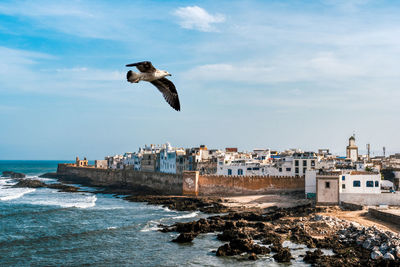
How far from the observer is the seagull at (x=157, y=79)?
7.50m

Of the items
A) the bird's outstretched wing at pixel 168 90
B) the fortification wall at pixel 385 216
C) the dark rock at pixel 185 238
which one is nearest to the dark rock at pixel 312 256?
the dark rock at pixel 185 238

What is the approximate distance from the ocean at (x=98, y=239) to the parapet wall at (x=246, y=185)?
9.32 m

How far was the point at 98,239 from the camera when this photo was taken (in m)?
29.9

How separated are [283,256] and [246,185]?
94.6ft

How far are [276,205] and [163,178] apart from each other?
2310 cm

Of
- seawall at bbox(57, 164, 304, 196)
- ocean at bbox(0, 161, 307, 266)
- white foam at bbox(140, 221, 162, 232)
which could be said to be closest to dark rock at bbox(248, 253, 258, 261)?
ocean at bbox(0, 161, 307, 266)

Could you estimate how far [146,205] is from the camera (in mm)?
47688

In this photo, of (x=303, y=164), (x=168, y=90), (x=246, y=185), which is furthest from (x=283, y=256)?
(x=303, y=164)

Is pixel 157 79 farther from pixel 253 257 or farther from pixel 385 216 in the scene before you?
pixel 385 216

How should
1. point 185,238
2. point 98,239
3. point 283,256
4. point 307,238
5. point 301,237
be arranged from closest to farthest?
1. point 283,256
2. point 307,238
3. point 301,237
4. point 185,238
5. point 98,239

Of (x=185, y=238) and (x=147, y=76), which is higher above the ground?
(x=147, y=76)

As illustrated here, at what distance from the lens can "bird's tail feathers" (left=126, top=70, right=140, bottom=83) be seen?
24.4 ft

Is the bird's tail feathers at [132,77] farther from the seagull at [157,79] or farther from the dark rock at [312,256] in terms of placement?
the dark rock at [312,256]

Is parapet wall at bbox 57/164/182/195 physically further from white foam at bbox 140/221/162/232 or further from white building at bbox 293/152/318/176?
white foam at bbox 140/221/162/232
